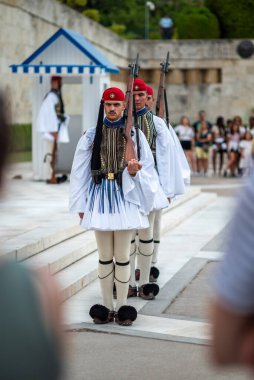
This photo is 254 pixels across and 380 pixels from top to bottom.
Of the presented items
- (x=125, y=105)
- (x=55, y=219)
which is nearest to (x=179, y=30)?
(x=55, y=219)

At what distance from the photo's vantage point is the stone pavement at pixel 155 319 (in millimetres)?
5797

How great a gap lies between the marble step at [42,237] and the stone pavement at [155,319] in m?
0.02

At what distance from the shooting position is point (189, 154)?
22969mm

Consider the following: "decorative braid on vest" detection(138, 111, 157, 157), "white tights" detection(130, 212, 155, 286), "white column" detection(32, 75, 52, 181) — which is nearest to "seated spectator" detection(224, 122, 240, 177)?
"white column" detection(32, 75, 52, 181)

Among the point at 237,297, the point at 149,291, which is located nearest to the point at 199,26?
the point at 149,291

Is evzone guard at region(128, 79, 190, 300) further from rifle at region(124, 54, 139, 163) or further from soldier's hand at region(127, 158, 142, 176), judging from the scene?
soldier's hand at region(127, 158, 142, 176)

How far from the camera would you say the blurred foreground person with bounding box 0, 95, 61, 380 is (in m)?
1.69

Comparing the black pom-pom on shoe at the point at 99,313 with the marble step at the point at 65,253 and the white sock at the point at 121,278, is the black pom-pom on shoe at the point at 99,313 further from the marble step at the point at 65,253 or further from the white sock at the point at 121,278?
the marble step at the point at 65,253

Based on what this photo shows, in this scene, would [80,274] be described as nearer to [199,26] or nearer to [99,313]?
[99,313]

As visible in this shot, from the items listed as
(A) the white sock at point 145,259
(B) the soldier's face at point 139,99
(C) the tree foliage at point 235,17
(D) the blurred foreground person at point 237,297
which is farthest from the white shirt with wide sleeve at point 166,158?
(C) the tree foliage at point 235,17

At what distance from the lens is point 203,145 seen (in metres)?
23.0

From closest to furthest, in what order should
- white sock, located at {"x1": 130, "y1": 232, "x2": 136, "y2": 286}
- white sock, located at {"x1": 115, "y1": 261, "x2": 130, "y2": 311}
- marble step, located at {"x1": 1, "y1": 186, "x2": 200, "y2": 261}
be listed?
white sock, located at {"x1": 115, "y1": 261, "x2": 130, "y2": 311}, white sock, located at {"x1": 130, "y1": 232, "x2": 136, "y2": 286}, marble step, located at {"x1": 1, "y1": 186, "x2": 200, "y2": 261}

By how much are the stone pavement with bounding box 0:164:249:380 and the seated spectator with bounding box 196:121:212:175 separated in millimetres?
10074

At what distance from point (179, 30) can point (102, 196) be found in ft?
103
